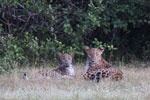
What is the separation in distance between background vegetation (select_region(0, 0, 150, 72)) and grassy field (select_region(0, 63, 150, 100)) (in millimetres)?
2376

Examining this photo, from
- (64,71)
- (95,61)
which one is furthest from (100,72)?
(64,71)

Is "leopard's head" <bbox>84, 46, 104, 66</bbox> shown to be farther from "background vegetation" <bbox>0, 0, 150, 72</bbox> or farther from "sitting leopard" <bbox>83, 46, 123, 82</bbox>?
"background vegetation" <bbox>0, 0, 150, 72</bbox>

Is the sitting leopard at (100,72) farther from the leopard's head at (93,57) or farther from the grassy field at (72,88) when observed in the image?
the grassy field at (72,88)

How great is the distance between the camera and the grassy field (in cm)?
855

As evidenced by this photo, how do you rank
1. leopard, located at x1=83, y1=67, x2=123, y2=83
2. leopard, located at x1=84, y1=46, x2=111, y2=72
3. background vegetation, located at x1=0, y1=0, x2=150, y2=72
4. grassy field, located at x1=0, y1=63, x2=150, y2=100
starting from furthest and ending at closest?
background vegetation, located at x1=0, y1=0, x2=150, y2=72
leopard, located at x1=84, y1=46, x2=111, y2=72
leopard, located at x1=83, y1=67, x2=123, y2=83
grassy field, located at x1=0, y1=63, x2=150, y2=100

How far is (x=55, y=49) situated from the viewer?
47.3 ft

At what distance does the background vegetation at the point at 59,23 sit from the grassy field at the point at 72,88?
7.80 feet

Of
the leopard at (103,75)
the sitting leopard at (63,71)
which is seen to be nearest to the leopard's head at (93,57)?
the sitting leopard at (63,71)

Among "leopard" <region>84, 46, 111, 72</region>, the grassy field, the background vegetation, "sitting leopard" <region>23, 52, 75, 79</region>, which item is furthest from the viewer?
the background vegetation

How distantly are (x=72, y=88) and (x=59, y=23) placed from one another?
19.4 ft

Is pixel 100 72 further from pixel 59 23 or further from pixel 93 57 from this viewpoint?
pixel 59 23

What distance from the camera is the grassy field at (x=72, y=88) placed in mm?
8555

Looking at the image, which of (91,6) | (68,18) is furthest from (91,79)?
(68,18)

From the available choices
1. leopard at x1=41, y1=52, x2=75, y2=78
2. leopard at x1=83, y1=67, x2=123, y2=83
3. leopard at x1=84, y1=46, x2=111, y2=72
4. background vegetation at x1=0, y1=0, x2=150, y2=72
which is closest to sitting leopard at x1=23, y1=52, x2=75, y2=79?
leopard at x1=41, y1=52, x2=75, y2=78
